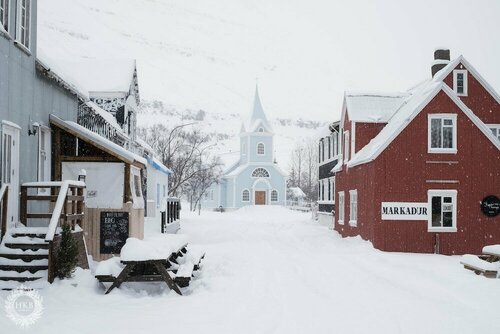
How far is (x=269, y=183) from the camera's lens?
6194 cm

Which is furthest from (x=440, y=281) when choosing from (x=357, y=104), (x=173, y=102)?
(x=173, y=102)

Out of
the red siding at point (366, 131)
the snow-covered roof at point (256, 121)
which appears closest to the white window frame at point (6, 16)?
the red siding at point (366, 131)

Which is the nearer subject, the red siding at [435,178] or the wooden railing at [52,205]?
the wooden railing at [52,205]

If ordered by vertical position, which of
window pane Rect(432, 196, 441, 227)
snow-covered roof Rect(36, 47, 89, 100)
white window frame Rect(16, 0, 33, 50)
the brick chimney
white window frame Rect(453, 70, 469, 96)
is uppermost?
the brick chimney

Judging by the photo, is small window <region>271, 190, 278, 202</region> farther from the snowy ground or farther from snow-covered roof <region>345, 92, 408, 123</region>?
the snowy ground

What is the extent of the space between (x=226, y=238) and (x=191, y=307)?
1686 cm

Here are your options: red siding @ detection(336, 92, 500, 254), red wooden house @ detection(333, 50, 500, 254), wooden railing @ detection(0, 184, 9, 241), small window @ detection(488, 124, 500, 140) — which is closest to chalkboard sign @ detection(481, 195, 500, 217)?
red wooden house @ detection(333, 50, 500, 254)

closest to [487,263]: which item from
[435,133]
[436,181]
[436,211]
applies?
[436,211]

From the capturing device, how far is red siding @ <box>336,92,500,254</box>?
2192 centimetres

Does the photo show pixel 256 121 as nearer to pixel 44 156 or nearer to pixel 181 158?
pixel 181 158

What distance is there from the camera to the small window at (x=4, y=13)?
12.4m

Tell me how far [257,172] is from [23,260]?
5158 centimetres

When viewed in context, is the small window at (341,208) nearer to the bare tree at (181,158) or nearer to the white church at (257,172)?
the bare tree at (181,158)

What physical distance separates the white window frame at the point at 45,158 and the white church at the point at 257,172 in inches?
1812
